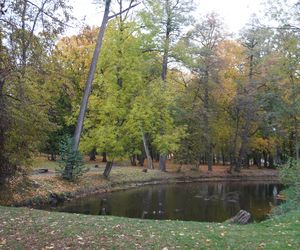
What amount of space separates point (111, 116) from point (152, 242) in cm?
1712

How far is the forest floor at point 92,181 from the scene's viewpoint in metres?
15.1

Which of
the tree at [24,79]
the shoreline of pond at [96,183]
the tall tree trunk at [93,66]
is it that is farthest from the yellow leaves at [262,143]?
the tree at [24,79]

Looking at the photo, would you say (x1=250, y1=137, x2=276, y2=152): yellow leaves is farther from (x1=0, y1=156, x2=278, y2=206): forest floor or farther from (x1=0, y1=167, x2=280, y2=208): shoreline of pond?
(x1=0, y1=167, x2=280, y2=208): shoreline of pond

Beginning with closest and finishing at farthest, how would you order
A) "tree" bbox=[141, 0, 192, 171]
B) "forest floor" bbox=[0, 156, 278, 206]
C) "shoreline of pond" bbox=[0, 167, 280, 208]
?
"forest floor" bbox=[0, 156, 278, 206]
"shoreline of pond" bbox=[0, 167, 280, 208]
"tree" bbox=[141, 0, 192, 171]

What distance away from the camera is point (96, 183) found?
2236 cm

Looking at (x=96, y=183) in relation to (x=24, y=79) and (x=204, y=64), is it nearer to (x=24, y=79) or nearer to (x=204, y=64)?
(x=24, y=79)

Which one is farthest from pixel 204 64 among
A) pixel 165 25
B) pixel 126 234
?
pixel 126 234

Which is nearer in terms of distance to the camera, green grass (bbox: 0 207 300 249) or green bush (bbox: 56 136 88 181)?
green grass (bbox: 0 207 300 249)

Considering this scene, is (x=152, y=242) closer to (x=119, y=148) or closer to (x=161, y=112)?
(x=119, y=148)

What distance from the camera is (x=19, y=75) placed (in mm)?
11867

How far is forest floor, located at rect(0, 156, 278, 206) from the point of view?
15.1m

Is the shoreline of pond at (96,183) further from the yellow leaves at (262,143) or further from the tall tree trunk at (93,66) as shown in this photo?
the yellow leaves at (262,143)

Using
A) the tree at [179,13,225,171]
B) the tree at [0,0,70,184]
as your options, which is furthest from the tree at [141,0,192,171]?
the tree at [0,0,70,184]

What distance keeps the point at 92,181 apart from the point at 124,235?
15421mm
